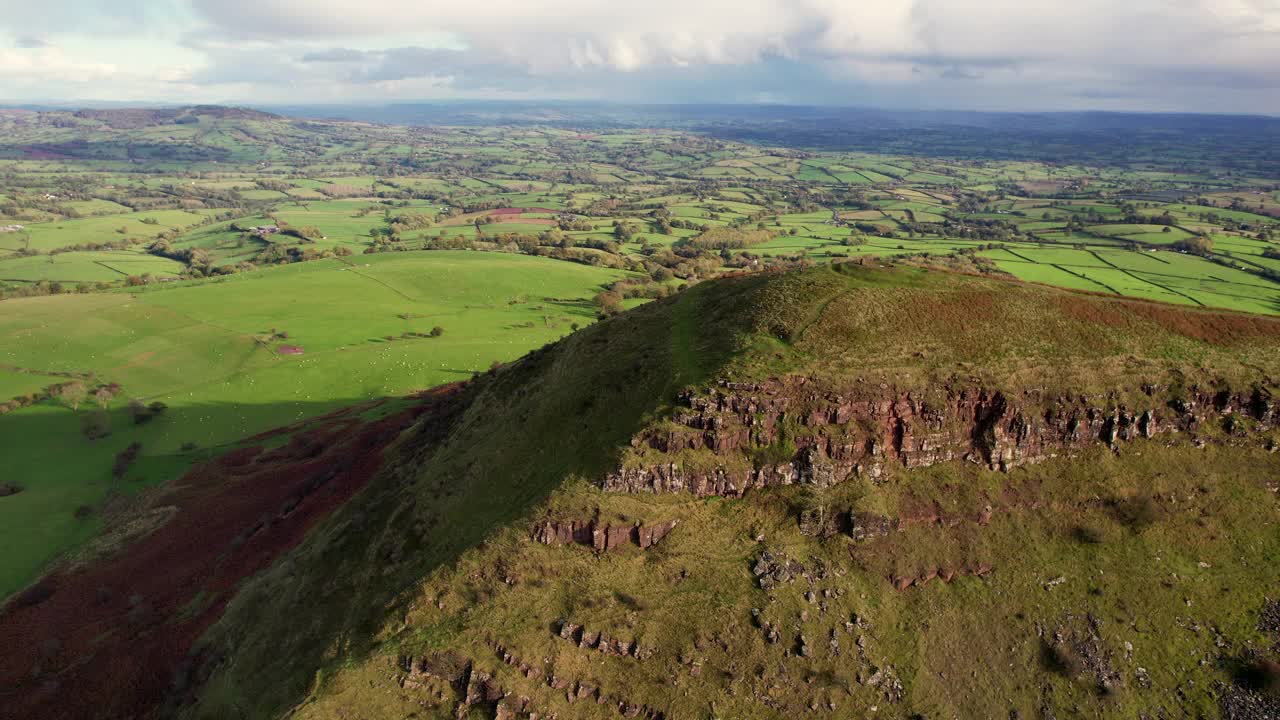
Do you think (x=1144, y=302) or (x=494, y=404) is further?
(x=494, y=404)

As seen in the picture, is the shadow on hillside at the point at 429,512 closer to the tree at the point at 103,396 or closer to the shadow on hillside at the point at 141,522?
the shadow on hillside at the point at 141,522

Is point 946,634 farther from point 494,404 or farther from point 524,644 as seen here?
point 494,404

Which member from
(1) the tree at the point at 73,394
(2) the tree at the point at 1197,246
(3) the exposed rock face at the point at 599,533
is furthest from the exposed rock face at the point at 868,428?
(2) the tree at the point at 1197,246

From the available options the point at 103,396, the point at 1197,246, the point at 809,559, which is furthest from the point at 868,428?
the point at 1197,246

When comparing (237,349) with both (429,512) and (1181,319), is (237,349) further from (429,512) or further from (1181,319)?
(1181,319)

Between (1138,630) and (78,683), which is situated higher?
(1138,630)

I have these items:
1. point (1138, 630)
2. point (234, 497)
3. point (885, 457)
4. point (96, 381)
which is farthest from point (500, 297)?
point (1138, 630)
